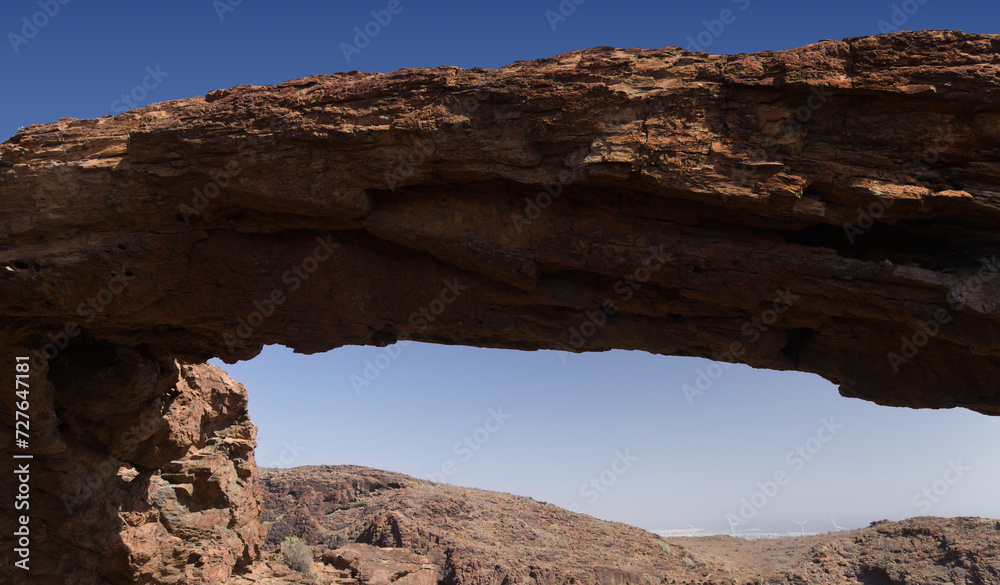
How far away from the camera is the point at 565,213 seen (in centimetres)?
1012

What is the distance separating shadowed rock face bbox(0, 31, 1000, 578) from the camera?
8.87 metres

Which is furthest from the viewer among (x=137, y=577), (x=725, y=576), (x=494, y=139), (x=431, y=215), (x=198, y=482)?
(x=725, y=576)

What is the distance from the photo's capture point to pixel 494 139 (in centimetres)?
964

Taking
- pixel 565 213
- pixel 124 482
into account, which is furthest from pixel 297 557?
pixel 565 213

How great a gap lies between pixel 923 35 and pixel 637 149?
435cm

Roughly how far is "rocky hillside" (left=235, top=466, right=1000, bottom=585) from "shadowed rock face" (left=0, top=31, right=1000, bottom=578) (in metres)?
12.1

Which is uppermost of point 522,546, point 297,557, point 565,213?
point 565,213

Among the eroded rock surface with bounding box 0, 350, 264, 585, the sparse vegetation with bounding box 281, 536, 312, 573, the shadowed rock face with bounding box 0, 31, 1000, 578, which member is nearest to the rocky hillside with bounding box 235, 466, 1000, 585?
the sparse vegetation with bounding box 281, 536, 312, 573

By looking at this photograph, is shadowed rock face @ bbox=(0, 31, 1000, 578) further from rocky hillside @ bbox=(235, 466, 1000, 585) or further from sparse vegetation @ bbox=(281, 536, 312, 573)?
rocky hillside @ bbox=(235, 466, 1000, 585)

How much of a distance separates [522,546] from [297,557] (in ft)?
32.5

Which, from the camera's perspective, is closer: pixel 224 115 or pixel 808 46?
pixel 808 46

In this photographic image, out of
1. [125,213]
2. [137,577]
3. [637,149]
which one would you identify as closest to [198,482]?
[137,577]

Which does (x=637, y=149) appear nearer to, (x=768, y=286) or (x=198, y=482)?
(x=768, y=286)

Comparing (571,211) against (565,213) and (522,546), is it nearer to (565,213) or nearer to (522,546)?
(565,213)
